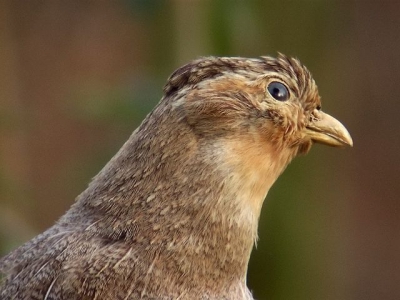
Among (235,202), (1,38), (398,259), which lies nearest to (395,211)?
(398,259)

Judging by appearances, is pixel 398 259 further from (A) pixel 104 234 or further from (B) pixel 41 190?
(A) pixel 104 234

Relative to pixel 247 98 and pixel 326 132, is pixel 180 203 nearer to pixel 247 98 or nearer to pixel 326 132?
Answer: pixel 247 98

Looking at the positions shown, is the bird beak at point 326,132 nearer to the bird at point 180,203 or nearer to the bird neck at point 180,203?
the bird at point 180,203

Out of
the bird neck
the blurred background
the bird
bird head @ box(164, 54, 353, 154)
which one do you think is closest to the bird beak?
bird head @ box(164, 54, 353, 154)

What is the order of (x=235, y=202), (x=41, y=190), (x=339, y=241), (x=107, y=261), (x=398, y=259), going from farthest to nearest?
(x=398, y=259) < (x=41, y=190) < (x=339, y=241) < (x=235, y=202) < (x=107, y=261)

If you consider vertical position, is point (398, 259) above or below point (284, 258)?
below

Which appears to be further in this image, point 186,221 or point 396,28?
point 396,28

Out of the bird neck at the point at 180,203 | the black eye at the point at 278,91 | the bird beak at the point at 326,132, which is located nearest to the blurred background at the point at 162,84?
the bird beak at the point at 326,132
